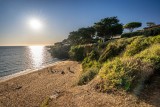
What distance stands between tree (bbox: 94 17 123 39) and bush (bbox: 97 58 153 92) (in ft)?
162

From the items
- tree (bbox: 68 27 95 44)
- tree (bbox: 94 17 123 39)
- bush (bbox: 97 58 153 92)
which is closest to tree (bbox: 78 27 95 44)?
tree (bbox: 68 27 95 44)

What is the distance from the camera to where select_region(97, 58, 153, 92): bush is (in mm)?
10297

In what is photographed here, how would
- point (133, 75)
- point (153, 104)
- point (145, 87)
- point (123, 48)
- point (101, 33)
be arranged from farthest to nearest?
1. point (101, 33)
2. point (123, 48)
3. point (133, 75)
4. point (145, 87)
5. point (153, 104)

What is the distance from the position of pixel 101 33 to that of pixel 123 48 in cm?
4168

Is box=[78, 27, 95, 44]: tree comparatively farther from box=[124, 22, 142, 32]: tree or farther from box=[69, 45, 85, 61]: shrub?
box=[69, 45, 85, 61]: shrub

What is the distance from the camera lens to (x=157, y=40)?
629 inches

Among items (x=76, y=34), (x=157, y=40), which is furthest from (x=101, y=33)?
(x=157, y=40)

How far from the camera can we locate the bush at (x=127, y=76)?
1030 cm

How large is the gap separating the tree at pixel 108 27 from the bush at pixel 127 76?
1948 inches

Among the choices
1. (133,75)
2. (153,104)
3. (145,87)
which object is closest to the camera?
(153,104)

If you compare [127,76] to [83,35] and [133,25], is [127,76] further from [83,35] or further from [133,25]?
[83,35]

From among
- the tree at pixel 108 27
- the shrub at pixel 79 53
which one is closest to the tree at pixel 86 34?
the tree at pixel 108 27

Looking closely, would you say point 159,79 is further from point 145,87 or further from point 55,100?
point 55,100

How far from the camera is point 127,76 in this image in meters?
10.7
